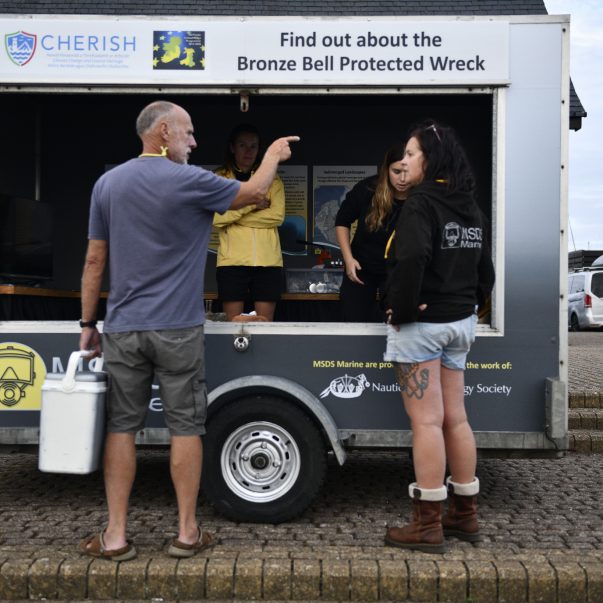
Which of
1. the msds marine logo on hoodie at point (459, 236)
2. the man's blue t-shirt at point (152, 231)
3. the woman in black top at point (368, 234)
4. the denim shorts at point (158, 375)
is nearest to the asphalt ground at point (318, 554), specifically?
the denim shorts at point (158, 375)

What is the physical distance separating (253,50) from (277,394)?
1.81m

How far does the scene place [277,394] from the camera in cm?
430

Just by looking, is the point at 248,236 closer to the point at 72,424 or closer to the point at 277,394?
the point at 277,394

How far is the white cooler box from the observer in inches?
142

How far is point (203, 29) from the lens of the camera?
4.27m

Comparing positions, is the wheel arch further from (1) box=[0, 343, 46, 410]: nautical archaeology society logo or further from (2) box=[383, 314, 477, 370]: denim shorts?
(1) box=[0, 343, 46, 410]: nautical archaeology society logo

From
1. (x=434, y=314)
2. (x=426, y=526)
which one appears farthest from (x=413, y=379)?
(x=426, y=526)

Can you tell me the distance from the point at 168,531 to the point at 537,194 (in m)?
2.58

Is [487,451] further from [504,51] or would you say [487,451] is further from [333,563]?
[504,51]

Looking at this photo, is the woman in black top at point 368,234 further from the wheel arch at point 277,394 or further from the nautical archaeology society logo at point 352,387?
the wheel arch at point 277,394

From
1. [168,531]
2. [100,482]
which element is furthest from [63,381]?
[100,482]

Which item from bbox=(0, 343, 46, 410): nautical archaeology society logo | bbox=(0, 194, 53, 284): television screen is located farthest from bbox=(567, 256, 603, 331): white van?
bbox=(0, 343, 46, 410): nautical archaeology society logo

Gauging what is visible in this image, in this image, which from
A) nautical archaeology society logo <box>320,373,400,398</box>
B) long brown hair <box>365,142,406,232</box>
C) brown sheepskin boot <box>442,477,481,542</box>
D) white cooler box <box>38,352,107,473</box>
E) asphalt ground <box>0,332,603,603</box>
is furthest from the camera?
long brown hair <box>365,142,406,232</box>

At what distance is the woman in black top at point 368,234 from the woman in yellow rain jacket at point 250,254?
0.46 metres
